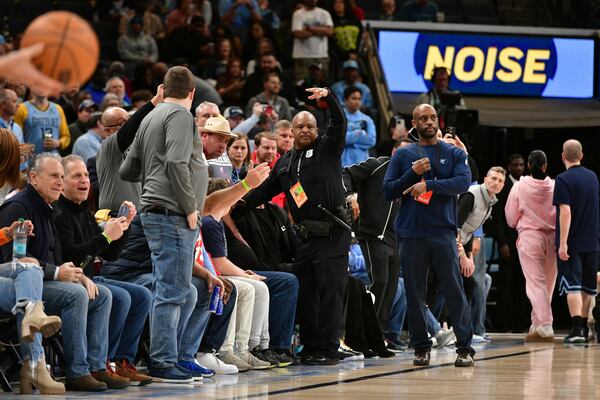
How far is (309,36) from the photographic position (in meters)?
18.2

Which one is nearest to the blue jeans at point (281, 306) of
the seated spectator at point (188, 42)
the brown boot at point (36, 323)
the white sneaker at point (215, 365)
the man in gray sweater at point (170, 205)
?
the white sneaker at point (215, 365)

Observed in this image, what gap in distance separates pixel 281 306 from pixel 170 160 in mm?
2367

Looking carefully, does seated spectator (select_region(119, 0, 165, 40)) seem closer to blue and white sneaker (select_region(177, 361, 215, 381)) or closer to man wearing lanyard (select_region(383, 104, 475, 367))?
man wearing lanyard (select_region(383, 104, 475, 367))

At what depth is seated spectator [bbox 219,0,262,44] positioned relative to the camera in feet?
63.3

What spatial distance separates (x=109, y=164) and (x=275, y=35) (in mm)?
10535

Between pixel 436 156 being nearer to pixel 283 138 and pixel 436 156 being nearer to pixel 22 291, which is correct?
pixel 283 138

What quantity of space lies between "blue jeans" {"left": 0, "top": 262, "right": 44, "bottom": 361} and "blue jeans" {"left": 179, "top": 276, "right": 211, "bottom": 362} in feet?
4.90

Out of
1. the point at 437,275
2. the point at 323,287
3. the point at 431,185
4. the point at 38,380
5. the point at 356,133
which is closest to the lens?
the point at 38,380

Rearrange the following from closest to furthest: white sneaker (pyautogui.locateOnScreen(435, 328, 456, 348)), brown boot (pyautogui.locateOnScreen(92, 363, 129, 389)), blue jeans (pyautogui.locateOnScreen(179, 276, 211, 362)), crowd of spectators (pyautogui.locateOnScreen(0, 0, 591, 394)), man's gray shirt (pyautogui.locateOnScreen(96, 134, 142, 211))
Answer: crowd of spectators (pyautogui.locateOnScreen(0, 0, 591, 394)), brown boot (pyautogui.locateOnScreen(92, 363, 129, 389)), blue jeans (pyautogui.locateOnScreen(179, 276, 211, 362)), man's gray shirt (pyautogui.locateOnScreen(96, 134, 142, 211)), white sneaker (pyautogui.locateOnScreen(435, 328, 456, 348))

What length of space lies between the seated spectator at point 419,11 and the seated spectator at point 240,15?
2.48 meters

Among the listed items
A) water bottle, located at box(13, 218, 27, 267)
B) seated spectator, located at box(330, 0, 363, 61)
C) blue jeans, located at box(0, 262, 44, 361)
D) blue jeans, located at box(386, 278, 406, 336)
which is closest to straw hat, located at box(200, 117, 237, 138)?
water bottle, located at box(13, 218, 27, 267)

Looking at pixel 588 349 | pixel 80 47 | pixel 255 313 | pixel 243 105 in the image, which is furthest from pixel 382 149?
pixel 80 47

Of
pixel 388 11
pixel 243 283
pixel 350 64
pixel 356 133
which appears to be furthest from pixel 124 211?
pixel 388 11

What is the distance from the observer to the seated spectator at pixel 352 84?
17422mm
